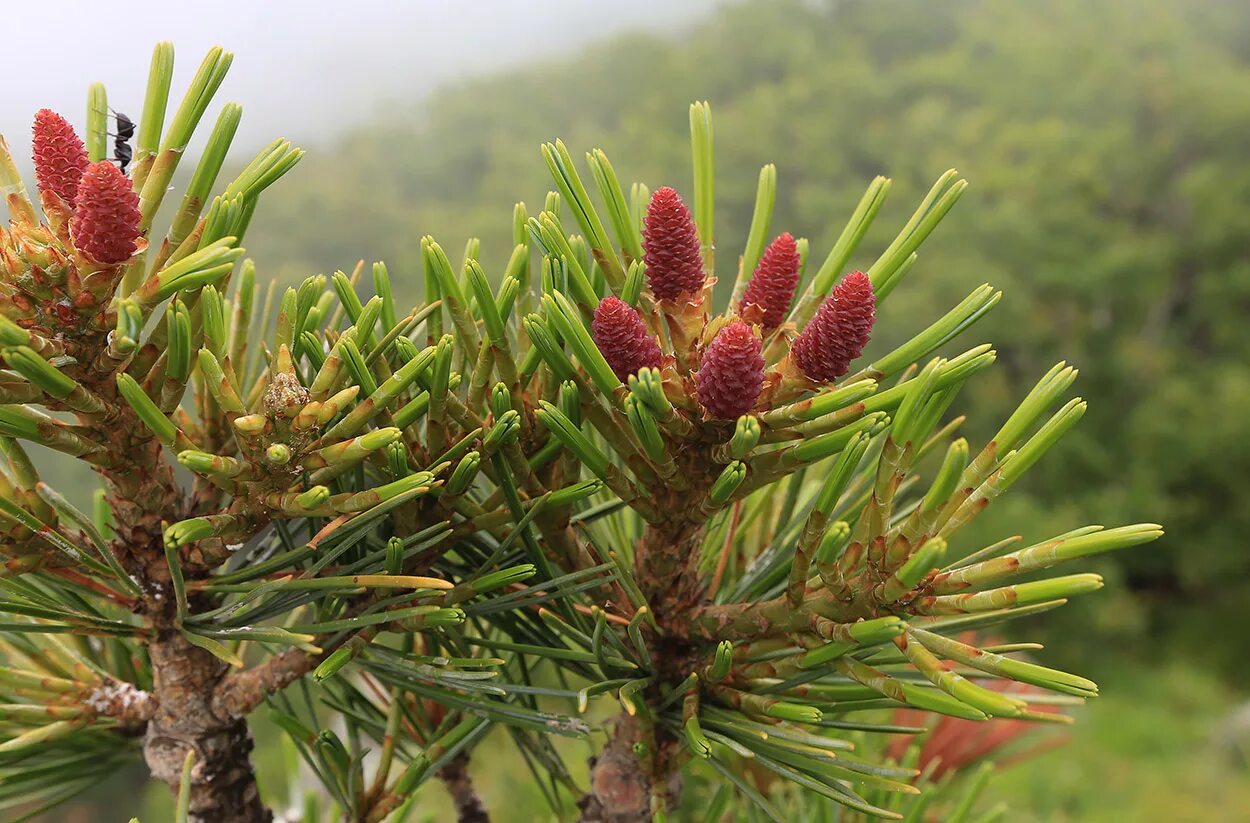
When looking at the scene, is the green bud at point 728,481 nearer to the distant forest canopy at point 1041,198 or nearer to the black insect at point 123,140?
the black insect at point 123,140

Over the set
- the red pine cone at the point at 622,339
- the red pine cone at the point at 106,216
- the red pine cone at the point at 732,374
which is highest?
the red pine cone at the point at 106,216

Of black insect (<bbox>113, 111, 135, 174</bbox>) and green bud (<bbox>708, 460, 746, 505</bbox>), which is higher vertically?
black insect (<bbox>113, 111, 135, 174</bbox>)

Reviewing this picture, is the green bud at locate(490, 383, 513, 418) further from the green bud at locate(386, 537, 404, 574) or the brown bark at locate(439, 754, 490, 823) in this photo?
the brown bark at locate(439, 754, 490, 823)

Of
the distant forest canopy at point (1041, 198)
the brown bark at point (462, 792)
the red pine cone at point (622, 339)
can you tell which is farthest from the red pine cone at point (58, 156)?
the distant forest canopy at point (1041, 198)

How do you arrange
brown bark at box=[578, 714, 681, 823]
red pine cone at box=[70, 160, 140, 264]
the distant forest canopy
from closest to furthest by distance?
1. red pine cone at box=[70, 160, 140, 264]
2. brown bark at box=[578, 714, 681, 823]
3. the distant forest canopy

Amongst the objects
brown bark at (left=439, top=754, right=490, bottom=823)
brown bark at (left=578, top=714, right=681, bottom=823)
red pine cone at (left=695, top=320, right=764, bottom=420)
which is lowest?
brown bark at (left=439, top=754, right=490, bottom=823)

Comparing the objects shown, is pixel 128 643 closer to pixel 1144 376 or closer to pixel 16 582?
pixel 16 582

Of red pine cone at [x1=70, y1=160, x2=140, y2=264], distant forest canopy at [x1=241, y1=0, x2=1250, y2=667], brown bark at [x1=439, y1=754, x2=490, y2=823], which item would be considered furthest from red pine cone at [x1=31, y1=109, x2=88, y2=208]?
distant forest canopy at [x1=241, y1=0, x2=1250, y2=667]
